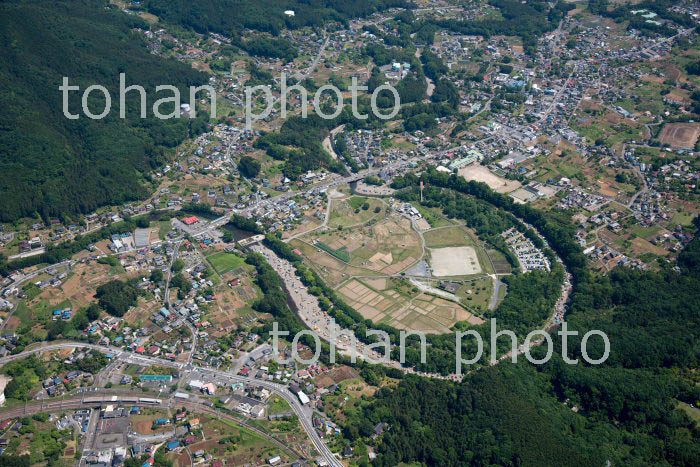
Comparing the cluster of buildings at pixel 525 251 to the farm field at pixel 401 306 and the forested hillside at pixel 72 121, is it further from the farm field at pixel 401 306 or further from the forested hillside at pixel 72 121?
the forested hillside at pixel 72 121

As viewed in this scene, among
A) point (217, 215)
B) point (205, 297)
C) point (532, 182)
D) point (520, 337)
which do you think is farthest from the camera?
point (532, 182)

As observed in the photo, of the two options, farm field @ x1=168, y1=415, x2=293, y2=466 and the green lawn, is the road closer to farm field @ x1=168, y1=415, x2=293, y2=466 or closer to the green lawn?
farm field @ x1=168, y1=415, x2=293, y2=466

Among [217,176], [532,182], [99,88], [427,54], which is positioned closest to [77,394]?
[217,176]

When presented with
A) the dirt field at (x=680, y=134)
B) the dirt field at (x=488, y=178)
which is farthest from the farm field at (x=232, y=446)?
the dirt field at (x=680, y=134)

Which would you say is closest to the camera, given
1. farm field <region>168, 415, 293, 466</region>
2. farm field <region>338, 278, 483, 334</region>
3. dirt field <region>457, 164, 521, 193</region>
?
farm field <region>168, 415, 293, 466</region>

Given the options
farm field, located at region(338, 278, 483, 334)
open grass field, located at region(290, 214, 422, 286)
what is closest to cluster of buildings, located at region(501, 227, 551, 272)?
Result: open grass field, located at region(290, 214, 422, 286)

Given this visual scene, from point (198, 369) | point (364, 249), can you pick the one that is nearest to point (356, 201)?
point (364, 249)

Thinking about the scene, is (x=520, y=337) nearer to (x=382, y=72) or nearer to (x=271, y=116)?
(x=271, y=116)
